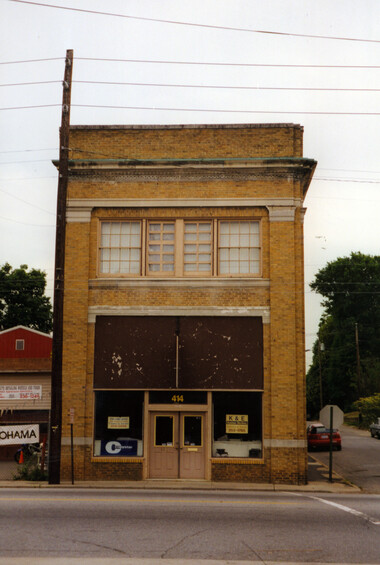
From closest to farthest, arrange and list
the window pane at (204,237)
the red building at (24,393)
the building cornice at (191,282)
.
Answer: the building cornice at (191,282), the window pane at (204,237), the red building at (24,393)

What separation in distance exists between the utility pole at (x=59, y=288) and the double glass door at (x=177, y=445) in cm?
306

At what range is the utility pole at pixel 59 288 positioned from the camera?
1972 centimetres

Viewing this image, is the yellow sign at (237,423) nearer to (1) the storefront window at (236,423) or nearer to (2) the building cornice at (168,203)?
(1) the storefront window at (236,423)

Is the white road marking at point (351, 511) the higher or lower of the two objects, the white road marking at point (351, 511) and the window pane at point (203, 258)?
the lower

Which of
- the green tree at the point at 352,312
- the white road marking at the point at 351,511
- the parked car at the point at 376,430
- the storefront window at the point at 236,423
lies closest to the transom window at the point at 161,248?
the storefront window at the point at 236,423

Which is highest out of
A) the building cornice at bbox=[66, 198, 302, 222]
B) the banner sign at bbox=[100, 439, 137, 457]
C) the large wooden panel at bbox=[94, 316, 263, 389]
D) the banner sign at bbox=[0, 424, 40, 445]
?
the building cornice at bbox=[66, 198, 302, 222]

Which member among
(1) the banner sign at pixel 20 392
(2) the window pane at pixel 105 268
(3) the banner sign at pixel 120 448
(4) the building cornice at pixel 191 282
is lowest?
(3) the banner sign at pixel 120 448

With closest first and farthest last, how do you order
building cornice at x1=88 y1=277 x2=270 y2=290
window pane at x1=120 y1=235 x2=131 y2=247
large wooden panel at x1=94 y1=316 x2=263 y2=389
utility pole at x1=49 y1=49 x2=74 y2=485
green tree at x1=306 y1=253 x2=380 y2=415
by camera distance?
utility pole at x1=49 y1=49 x2=74 y2=485 < large wooden panel at x1=94 y1=316 x2=263 y2=389 < building cornice at x1=88 y1=277 x2=270 y2=290 < window pane at x1=120 y1=235 x2=131 y2=247 < green tree at x1=306 y1=253 x2=380 y2=415

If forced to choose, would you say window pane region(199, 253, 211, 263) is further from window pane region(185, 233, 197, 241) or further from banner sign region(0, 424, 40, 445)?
banner sign region(0, 424, 40, 445)

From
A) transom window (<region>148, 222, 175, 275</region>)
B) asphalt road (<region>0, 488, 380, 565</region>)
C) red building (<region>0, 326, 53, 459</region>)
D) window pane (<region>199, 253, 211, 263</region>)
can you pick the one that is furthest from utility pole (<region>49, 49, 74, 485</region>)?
red building (<region>0, 326, 53, 459</region>)

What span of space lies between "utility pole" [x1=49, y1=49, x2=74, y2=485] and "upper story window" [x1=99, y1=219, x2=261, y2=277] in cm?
207

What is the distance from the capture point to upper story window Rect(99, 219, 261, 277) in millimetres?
21828

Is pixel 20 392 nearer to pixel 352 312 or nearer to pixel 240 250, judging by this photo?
pixel 240 250

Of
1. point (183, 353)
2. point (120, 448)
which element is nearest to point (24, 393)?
→ point (120, 448)
